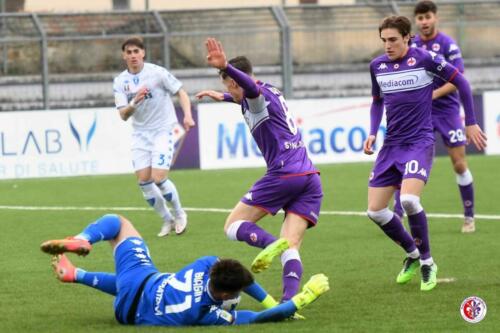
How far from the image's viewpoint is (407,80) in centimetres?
1007

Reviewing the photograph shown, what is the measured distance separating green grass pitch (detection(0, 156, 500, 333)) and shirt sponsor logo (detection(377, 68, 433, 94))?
5.30 feet

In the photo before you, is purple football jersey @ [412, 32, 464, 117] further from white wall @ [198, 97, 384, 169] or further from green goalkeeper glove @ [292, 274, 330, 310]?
white wall @ [198, 97, 384, 169]

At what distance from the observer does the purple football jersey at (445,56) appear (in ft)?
43.0

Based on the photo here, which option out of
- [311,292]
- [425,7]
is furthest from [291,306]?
[425,7]

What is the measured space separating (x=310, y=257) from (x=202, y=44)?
54.2 feet

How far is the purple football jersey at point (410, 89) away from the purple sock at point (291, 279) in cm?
185

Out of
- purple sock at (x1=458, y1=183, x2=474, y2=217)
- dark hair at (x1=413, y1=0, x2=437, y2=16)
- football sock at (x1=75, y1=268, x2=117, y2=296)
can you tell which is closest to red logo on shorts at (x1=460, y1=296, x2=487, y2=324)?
football sock at (x1=75, y1=268, x2=117, y2=296)

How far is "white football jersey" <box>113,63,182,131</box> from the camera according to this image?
1412cm

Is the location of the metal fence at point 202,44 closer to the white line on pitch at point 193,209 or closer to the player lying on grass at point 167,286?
the white line on pitch at point 193,209

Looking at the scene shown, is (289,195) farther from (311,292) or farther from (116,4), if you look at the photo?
(116,4)

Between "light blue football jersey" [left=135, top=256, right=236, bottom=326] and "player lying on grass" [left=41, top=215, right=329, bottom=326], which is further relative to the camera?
"light blue football jersey" [left=135, top=256, right=236, bottom=326]

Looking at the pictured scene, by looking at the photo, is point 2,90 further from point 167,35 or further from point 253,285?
point 253,285

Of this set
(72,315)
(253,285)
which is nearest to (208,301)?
(253,285)

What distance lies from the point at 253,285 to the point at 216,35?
19.0 meters
